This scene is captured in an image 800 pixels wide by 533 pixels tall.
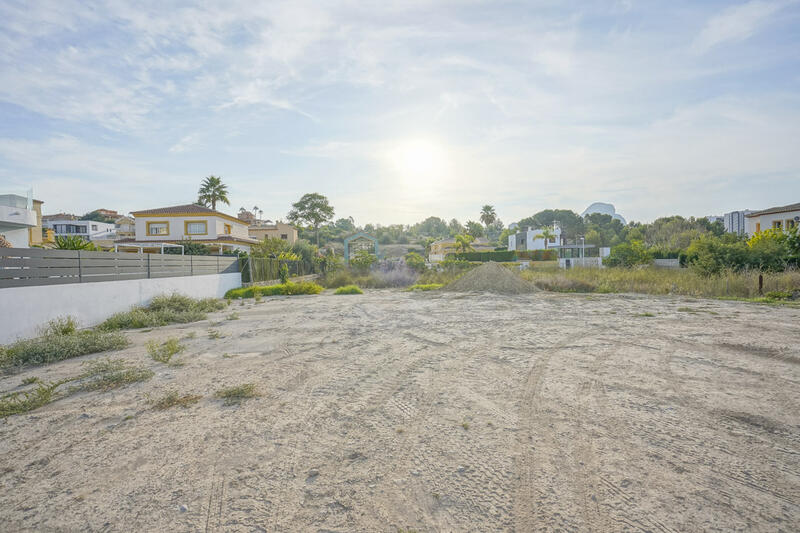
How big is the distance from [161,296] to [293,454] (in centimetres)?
1009

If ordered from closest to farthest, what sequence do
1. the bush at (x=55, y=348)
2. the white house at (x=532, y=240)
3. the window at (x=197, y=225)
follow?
the bush at (x=55, y=348) < the window at (x=197, y=225) < the white house at (x=532, y=240)

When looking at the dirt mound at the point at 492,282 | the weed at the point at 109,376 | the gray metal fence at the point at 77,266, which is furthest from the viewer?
the dirt mound at the point at 492,282

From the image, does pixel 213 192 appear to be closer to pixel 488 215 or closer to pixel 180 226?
pixel 180 226

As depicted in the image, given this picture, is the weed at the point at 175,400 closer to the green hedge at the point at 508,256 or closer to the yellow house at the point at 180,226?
the yellow house at the point at 180,226

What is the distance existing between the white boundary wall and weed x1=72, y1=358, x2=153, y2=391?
287cm

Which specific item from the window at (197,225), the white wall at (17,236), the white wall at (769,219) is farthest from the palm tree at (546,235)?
the white wall at (17,236)

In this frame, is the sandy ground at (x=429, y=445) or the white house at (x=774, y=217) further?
the white house at (x=774, y=217)

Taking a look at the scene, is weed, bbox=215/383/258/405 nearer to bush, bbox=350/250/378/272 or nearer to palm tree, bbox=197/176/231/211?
bush, bbox=350/250/378/272

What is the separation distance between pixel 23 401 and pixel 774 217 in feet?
145

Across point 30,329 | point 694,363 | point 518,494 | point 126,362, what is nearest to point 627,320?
point 694,363

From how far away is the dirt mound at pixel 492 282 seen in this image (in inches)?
603

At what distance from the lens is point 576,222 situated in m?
78.4

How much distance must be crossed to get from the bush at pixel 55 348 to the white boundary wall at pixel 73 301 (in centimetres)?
45

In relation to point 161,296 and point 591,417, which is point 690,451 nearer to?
point 591,417
